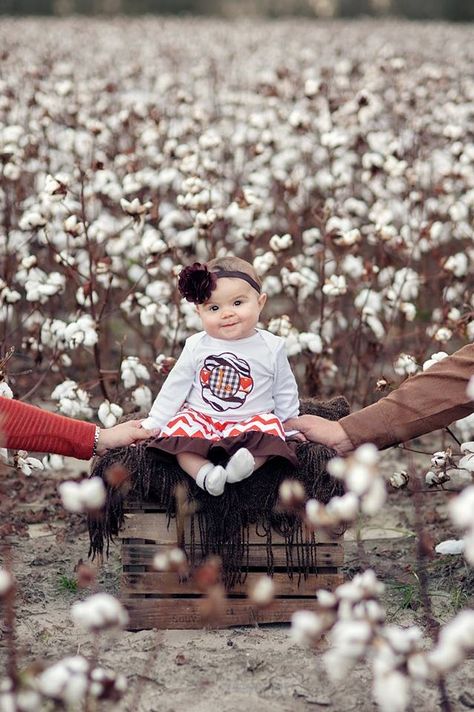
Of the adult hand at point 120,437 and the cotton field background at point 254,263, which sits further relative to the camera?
the adult hand at point 120,437

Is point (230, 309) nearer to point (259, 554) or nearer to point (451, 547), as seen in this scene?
point (259, 554)

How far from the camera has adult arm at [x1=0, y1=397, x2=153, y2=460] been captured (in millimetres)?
2812

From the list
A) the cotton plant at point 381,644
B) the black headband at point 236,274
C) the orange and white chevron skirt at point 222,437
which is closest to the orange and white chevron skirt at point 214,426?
the orange and white chevron skirt at point 222,437

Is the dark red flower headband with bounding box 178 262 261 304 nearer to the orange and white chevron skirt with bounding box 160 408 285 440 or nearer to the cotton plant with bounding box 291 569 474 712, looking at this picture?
the orange and white chevron skirt with bounding box 160 408 285 440

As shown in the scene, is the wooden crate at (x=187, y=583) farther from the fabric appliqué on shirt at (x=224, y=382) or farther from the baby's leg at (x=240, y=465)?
the fabric appliqué on shirt at (x=224, y=382)

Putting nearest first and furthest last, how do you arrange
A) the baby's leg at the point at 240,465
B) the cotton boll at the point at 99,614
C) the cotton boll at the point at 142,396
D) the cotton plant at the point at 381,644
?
1. the cotton plant at the point at 381,644
2. the cotton boll at the point at 99,614
3. the baby's leg at the point at 240,465
4. the cotton boll at the point at 142,396

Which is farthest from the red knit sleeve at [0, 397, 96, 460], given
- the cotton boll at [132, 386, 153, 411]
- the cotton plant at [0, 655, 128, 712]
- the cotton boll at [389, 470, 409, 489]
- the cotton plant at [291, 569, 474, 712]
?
the cotton plant at [291, 569, 474, 712]

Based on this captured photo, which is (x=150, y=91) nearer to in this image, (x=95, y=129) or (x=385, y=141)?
(x=385, y=141)

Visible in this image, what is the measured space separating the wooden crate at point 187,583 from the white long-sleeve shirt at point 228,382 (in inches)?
11.8

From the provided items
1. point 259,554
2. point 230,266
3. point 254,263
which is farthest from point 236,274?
point 254,263

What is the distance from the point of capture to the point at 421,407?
288 cm

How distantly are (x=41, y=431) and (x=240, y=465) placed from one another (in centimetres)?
56

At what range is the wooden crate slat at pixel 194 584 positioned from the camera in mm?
2857

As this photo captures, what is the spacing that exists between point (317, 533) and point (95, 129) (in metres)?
2.14
